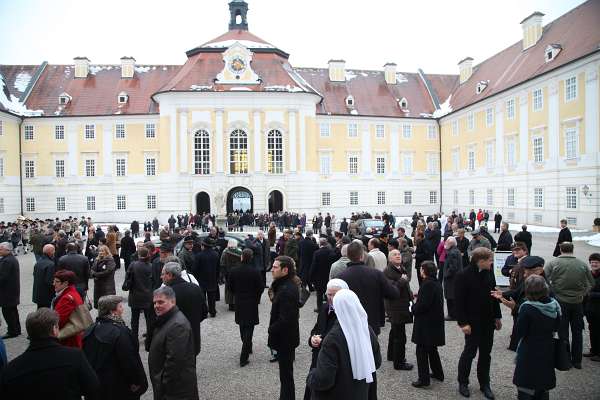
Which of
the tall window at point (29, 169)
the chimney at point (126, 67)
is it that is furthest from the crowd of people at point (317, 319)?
the chimney at point (126, 67)

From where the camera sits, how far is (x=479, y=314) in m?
6.05

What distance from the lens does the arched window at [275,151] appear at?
4016 cm

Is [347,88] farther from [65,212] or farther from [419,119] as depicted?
[65,212]

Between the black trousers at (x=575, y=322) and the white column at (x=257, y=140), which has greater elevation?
the white column at (x=257, y=140)

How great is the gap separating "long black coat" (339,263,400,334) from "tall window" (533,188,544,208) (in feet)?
96.5

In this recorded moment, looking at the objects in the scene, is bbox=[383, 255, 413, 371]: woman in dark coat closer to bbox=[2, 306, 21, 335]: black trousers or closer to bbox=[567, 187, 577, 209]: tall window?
bbox=[2, 306, 21, 335]: black trousers

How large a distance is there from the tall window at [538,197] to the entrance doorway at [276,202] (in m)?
20.0

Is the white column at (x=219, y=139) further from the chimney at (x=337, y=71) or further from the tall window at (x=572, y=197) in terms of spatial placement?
the tall window at (x=572, y=197)

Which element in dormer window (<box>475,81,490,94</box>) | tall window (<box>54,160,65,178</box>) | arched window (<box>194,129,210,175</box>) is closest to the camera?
dormer window (<box>475,81,490,94</box>)

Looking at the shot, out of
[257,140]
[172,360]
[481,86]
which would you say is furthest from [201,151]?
[172,360]

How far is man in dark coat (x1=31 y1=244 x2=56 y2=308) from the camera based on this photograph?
8930 millimetres

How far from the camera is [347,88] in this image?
46312 mm

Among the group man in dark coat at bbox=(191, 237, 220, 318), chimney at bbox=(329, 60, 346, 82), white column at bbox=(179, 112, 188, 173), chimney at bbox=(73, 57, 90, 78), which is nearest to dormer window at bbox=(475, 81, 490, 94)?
chimney at bbox=(329, 60, 346, 82)

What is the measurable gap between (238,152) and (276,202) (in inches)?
219
